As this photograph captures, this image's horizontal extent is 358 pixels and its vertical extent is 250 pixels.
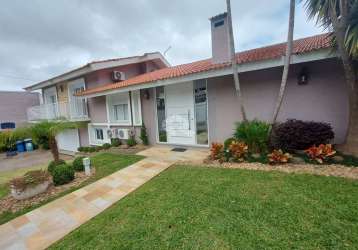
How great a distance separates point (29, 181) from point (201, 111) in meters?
5.98

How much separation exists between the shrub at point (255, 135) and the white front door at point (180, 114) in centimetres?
250

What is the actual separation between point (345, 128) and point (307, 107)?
3.74ft

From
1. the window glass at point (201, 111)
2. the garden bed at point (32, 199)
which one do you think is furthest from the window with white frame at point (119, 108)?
the garden bed at point (32, 199)

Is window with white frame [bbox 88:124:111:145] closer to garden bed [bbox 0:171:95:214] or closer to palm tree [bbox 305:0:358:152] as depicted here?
garden bed [bbox 0:171:95:214]

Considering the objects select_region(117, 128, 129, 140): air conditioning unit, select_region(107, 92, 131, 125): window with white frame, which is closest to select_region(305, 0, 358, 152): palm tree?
select_region(107, 92, 131, 125): window with white frame

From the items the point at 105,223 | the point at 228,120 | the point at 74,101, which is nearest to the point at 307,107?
the point at 228,120

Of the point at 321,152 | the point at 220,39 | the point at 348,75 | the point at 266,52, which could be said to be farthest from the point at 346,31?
the point at 220,39

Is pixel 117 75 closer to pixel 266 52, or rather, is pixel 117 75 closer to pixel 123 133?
pixel 123 133

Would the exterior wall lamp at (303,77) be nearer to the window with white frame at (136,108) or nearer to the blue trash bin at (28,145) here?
the window with white frame at (136,108)

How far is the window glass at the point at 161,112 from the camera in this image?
27.6 ft

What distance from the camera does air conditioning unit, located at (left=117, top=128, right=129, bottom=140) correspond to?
939cm

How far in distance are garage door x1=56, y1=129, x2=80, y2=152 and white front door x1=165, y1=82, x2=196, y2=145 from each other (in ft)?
28.4

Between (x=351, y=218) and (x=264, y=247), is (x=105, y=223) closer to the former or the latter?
(x=264, y=247)

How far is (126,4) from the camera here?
8.44m
